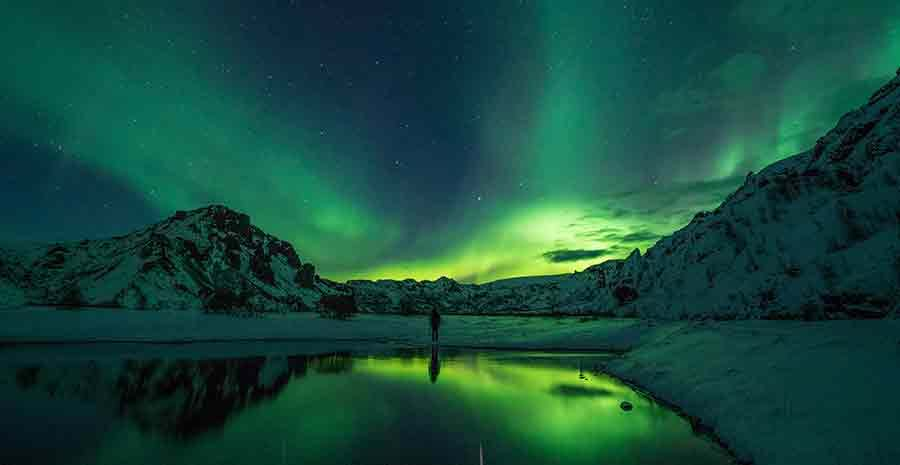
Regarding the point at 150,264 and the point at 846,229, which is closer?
the point at 846,229

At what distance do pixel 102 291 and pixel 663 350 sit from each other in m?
151

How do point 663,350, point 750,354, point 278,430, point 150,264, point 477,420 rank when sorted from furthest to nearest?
point 150,264 → point 663,350 → point 750,354 → point 477,420 → point 278,430

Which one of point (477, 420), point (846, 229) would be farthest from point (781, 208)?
point (477, 420)

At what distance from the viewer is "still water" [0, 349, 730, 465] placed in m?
7.02

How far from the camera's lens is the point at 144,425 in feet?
28.8

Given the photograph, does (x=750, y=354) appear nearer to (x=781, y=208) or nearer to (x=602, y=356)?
(x=602, y=356)

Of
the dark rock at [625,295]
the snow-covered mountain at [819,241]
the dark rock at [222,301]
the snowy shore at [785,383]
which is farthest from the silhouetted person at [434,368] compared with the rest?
the dark rock at [625,295]

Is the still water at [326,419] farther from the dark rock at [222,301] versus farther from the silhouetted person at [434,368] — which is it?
the dark rock at [222,301]

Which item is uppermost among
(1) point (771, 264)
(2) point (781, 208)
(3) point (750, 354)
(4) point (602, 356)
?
(2) point (781, 208)

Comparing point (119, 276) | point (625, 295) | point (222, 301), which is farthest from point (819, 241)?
point (119, 276)

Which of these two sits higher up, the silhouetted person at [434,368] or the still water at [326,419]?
the still water at [326,419]

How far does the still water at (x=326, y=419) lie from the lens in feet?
23.0

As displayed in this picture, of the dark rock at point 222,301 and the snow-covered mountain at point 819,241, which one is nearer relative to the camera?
the snow-covered mountain at point 819,241

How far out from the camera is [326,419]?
9359 mm
